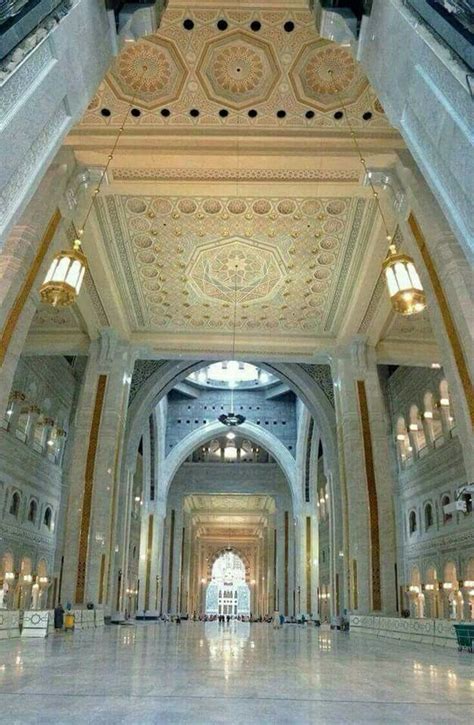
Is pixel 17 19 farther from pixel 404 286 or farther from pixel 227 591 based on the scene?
pixel 227 591

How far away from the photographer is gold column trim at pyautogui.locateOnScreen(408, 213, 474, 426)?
5441 millimetres

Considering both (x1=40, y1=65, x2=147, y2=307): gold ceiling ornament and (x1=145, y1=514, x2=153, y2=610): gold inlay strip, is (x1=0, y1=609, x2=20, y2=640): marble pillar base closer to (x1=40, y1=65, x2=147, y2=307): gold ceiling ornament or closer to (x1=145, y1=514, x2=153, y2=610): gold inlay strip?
(x1=40, y1=65, x2=147, y2=307): gold ceiling ornament

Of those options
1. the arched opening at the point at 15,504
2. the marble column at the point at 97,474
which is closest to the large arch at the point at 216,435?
the arched opening at the point at 15,504

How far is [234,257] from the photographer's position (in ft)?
Result: 29.9

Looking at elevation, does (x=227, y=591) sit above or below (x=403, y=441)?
below

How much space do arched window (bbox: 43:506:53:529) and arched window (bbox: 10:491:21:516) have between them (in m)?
1.61

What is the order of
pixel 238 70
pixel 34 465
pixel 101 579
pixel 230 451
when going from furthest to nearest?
pixel 230 451
pixel 34 465
pixel 101 579
pixel 238 70

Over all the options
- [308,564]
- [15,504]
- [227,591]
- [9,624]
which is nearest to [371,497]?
[9,624]

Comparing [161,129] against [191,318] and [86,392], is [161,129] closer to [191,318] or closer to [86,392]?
[191,318]

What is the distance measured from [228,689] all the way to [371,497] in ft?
25.4

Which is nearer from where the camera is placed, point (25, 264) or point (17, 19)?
point (17, 19)

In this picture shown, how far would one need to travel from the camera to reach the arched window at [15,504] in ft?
39.9

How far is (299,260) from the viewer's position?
29.7ft

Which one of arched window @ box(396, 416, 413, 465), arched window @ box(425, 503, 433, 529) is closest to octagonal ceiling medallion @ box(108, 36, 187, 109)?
arched window @ box(396, 416, 413, 465)
